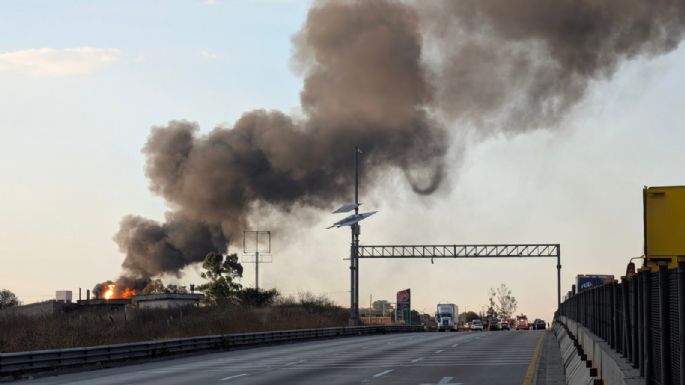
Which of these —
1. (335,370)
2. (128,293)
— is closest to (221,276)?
(128,293)

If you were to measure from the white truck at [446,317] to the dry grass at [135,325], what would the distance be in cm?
1318

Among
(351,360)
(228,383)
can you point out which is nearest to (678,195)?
(228,383)

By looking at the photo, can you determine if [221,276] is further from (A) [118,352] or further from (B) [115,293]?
(A) [118,352]

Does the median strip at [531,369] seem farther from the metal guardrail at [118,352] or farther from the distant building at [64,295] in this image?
the distant building at [64,295]

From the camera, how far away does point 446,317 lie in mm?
107375

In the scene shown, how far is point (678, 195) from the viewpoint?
21.7 m

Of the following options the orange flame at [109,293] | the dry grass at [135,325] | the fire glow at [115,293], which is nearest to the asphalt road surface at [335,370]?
the dry grass at [135,325]

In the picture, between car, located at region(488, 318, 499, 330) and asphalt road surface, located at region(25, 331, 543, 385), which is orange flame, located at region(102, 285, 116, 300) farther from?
asphalt road surface, located at region(25, 331, 543, 385)

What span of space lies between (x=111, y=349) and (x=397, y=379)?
42.5 ft

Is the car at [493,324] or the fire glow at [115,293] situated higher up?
the fire glow at [115,293]

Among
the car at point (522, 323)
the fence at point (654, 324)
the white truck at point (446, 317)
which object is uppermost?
the fence at point (654, 324)

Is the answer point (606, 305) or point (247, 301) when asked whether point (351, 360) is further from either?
point (247, 301)

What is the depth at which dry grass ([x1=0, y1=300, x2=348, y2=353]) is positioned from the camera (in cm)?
4075

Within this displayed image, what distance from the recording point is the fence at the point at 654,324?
26.9ft
